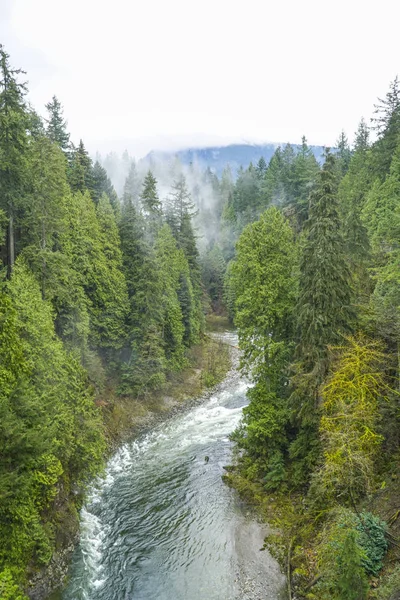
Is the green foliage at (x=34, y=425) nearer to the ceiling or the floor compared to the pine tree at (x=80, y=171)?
nearer to the floor

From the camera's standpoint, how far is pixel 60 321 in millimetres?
29719

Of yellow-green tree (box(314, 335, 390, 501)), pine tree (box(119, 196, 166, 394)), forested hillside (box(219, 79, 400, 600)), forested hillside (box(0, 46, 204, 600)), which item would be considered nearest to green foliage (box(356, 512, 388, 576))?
forested hillside (box(219, 79, 400, 600))

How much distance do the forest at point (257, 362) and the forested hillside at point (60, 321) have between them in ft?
0.35

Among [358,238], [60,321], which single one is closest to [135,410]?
[60,321]

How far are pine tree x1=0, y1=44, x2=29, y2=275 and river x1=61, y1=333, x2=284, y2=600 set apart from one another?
1523cm

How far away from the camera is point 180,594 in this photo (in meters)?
16.6

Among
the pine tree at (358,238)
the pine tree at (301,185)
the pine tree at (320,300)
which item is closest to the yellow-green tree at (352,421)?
the pine tree at (320,300)

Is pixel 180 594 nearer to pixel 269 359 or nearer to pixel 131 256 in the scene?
pixel 269 359

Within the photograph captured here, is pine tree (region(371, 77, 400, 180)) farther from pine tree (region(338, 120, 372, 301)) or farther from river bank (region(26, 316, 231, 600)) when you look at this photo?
river bank (region(26, 316, 231, 600))

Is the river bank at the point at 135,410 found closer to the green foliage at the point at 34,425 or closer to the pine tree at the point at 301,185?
the green foliage at the point at 34,425

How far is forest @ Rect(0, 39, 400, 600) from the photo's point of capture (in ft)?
48.6

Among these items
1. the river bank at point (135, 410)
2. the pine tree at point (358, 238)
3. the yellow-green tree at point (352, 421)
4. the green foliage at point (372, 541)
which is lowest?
the river bank at point (135, 410)

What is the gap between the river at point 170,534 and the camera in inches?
667

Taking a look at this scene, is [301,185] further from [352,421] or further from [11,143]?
[352,421]
